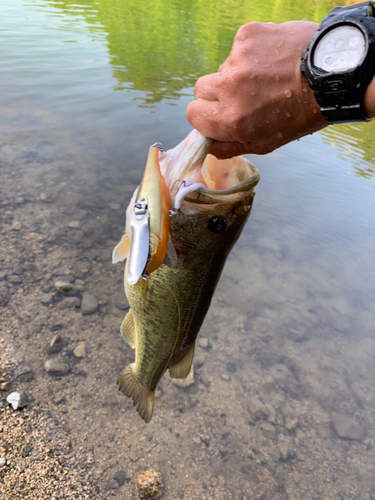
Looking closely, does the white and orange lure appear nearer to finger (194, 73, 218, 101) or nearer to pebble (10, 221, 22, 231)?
finger (194, 73, 218, 101)

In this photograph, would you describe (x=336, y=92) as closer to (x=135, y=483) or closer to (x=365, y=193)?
(x=135, y=483)

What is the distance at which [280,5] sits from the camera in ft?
92.0

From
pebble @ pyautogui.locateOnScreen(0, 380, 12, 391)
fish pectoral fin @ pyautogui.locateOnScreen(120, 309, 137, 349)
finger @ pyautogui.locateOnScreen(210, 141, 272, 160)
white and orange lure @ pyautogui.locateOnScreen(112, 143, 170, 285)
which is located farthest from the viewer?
pebble @ pyautogui.locateOnScreen(0, 380, 12, 391)

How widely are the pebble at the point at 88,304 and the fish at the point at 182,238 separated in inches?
67.3

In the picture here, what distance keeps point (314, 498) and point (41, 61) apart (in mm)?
12923

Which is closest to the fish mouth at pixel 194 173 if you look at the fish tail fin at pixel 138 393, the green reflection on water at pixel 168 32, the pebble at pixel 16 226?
the fish tail fin at pixel 138 393

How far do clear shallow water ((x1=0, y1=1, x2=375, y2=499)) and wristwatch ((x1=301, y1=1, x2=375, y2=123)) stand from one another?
2.89 meters

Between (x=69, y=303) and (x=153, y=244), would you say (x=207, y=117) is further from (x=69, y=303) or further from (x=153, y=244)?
(x=69, y=303)

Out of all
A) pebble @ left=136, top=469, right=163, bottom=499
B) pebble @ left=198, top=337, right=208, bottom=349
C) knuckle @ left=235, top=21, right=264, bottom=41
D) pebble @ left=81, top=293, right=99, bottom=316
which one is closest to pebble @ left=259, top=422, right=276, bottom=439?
pebble @ left=198, top=337, right=208, bottom=349

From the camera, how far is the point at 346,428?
3.76 metres

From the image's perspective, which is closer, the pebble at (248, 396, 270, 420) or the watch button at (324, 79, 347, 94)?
the watch button at (324, 79, 347, 94)

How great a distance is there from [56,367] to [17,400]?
1.55ft

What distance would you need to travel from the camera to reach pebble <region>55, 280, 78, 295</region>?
13.7 feet

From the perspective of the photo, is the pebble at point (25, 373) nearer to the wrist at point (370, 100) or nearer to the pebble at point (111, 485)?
the pebble at point (111, 485)
